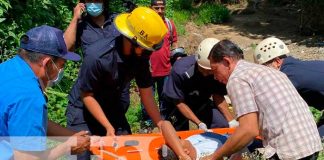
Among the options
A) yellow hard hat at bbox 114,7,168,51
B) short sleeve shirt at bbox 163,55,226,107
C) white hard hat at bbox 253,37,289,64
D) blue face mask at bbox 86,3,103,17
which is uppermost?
yellow hard hat at bbox 114,7,168,51

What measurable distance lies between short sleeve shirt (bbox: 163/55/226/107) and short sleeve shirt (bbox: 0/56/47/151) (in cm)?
225

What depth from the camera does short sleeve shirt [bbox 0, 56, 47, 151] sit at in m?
2.39

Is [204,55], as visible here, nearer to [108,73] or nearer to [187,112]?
[187,112]

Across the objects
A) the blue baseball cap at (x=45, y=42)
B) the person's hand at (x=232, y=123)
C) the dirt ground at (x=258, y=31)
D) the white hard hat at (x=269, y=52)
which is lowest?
the dirt ground at (x=258, y=31)

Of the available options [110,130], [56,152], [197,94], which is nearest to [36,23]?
[197,94]

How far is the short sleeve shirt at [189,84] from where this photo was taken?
4.62 m

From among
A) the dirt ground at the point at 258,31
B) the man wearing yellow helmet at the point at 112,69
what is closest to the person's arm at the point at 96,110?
the man wearing yellow helmet at the point at 112,69

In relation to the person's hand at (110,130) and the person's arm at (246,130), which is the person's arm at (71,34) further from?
the person's arm at (246,130)

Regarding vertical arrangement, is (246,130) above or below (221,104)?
above

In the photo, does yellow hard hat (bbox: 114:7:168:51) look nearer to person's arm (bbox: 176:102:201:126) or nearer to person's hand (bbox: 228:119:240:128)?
person's arm (bbox: 176:102:201:126)

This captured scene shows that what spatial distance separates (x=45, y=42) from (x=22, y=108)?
411mm

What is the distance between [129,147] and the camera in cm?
402

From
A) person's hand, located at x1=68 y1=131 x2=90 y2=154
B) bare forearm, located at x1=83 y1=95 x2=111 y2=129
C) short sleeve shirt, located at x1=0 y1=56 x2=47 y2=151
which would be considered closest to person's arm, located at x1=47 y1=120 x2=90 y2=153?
person's hand, located at x1=68 y1=131 x2=90 y2=154

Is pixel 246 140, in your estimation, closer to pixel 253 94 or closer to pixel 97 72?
pixel 253 94
